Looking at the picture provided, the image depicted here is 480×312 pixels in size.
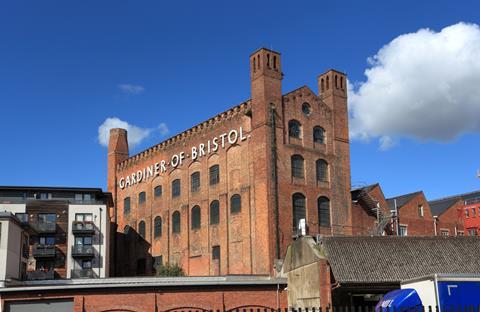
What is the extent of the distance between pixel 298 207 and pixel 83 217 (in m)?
21.5

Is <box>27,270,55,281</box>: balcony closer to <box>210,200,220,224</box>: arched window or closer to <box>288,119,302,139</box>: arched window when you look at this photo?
<box>210,200,220,224</box>: arched window

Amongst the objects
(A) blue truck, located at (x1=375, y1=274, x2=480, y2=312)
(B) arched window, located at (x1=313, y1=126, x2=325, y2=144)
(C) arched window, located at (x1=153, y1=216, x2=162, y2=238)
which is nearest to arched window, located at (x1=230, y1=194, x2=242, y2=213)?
(B) arched window, located at (x1=313, y1=126, x2=325, y2=144)

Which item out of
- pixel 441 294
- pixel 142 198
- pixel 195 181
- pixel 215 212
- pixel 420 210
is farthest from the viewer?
pixel 142 198

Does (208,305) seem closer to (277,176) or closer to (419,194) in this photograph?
(277,176)

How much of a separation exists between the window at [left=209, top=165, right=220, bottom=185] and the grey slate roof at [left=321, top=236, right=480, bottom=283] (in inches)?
565

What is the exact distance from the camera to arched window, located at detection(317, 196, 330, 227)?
44.0m

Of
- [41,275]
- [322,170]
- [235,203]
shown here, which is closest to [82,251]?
[41,275]

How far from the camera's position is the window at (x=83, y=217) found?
53969 millimetres

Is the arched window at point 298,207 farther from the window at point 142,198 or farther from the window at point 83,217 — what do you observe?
the window at point 83,217

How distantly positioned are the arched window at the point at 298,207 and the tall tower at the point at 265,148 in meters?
1.90

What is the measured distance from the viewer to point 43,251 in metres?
51.2

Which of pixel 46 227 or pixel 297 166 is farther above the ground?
pixel 297 166

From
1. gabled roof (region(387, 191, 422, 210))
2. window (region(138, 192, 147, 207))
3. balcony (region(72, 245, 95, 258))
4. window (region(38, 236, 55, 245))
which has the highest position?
window (region(138, 192, 147, 207))

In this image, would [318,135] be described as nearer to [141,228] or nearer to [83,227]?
[141,228]
